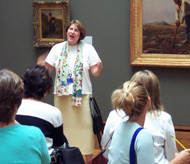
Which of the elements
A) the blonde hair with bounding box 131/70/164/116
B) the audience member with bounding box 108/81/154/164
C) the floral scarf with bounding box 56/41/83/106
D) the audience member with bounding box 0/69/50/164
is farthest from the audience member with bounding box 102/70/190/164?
the floral scarf with bounding box 56/41/83/106

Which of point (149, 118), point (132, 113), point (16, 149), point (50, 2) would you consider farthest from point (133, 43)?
point (16, 149)

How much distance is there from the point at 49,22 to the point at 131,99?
13.3ft

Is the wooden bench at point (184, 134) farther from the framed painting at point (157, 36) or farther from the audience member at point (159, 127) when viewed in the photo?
the audience member at point (159, 127)

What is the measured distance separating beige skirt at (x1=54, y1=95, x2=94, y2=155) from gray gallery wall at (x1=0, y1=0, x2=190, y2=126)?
3.38 feet

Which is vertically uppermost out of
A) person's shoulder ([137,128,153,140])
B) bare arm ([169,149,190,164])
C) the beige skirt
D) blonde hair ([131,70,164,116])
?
blonde hair ([131,70,164,116])

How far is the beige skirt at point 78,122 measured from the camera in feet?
16.0

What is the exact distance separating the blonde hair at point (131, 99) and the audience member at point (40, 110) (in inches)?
24.0

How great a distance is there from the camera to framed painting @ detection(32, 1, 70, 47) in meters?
5.84

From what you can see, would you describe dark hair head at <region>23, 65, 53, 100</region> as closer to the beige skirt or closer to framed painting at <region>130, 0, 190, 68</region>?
the beige skirt

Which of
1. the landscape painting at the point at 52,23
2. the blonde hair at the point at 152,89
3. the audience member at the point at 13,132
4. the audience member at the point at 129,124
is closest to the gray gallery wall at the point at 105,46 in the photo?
the landscape painting at the point at 52,23

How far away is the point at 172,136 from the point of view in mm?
2818

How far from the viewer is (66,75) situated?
4.78m

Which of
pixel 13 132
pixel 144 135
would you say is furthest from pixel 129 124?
pixel 13 132

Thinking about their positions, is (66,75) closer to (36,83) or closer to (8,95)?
(36,83)
